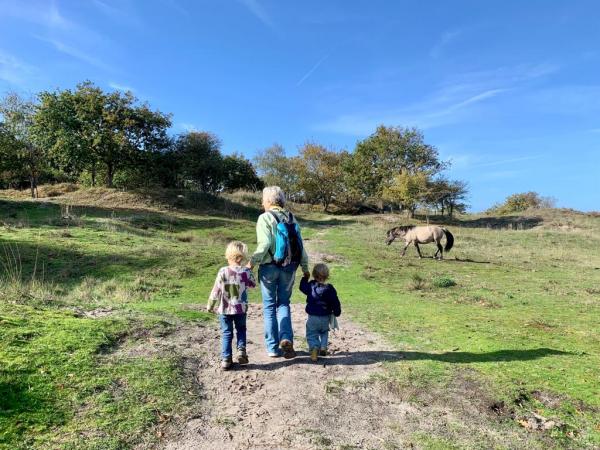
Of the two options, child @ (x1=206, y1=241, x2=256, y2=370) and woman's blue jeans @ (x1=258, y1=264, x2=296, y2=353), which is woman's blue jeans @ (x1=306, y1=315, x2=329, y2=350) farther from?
child @ (x1=206, y1=241, x2=256, y2=370)

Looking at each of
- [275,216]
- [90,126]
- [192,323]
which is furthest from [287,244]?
[90,126]

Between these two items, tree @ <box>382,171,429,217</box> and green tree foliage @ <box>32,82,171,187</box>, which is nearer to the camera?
green tree foliage @ <box>32,82,171,187</box>

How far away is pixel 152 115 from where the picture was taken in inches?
1251

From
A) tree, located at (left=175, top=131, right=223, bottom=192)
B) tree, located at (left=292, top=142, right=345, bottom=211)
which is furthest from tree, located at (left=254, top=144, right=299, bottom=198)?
tree, located at (left=175, top=131, right=223, bottom=192)

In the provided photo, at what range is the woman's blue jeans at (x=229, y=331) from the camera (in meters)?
4.95

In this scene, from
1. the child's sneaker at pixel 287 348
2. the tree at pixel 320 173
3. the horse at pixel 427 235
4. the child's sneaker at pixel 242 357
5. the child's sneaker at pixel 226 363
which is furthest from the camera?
the tree at pixel 320 173

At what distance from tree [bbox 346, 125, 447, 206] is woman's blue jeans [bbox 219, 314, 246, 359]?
4316cm

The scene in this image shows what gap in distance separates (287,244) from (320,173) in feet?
160

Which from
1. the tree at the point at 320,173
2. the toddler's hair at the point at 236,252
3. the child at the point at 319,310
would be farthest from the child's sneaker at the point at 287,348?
the tree at the point at 320,173

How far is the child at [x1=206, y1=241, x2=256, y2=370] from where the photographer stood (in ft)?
16.3

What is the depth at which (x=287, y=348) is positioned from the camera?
5.25 metres

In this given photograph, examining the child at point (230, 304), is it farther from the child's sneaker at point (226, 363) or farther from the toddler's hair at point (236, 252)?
the toddler's hair at point (236, 252)

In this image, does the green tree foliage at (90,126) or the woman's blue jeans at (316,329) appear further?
the green tree foliage at (90,126)

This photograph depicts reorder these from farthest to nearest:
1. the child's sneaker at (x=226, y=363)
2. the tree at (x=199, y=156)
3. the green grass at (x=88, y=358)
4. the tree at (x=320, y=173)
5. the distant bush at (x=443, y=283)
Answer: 1. the tree at (x=320, y=173)
2. the tree at (x=199, y=156)
3. the distant bush at (x=443, y=283)
4. the child's sneaker at (x=226, y=363)
5. the green grass at (x=88, y=358)
